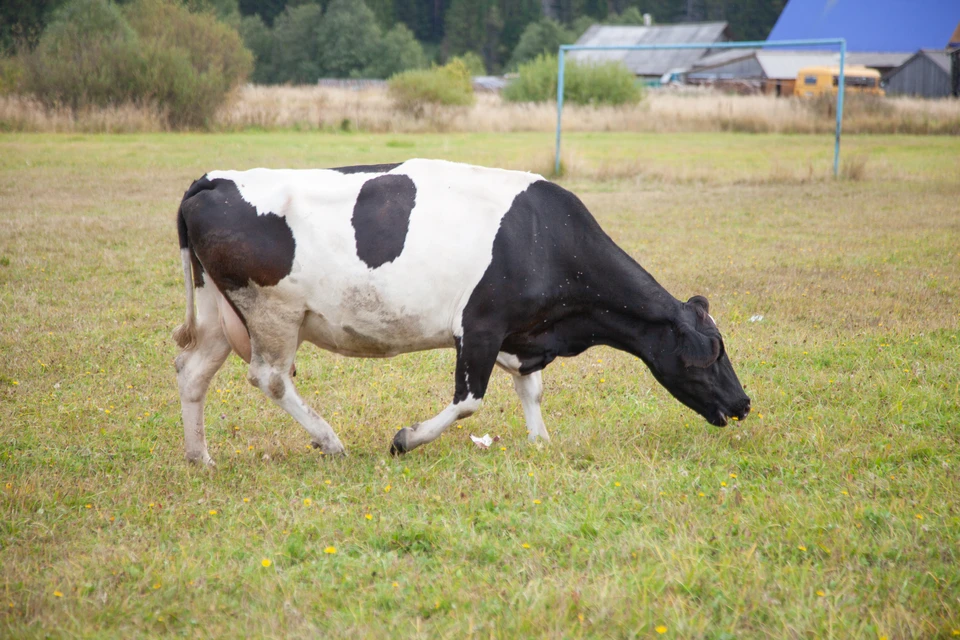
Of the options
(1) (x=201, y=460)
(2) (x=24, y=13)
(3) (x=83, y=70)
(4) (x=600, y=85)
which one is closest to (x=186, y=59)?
(3) (x=83, y=70)

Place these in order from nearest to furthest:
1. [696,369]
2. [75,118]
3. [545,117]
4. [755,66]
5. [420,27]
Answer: [696,369], [75,118], [545,117], [755,66], [420,27]

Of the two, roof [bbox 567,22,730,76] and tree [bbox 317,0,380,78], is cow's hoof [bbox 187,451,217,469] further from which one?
tree [bbox 317,0,380,78]

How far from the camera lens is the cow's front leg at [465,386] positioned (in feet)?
16.3

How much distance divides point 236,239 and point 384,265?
0.80m

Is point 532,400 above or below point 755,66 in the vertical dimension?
below

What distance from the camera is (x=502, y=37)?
8519 centimetres

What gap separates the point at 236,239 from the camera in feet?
16.1

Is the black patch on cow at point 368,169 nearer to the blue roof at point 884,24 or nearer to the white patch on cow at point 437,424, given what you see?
the white patch on cow at point 437,424

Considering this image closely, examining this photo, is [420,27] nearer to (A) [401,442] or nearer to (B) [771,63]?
(B) [771,63]

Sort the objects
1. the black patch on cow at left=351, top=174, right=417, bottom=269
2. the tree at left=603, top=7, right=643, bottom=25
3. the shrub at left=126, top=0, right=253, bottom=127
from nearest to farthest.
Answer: the black patch on cow at left=351, top=174, right=417, bottom=269
the shrub at left=126, top=0, right=253, bottom=127
the tree at left=603, top=7, right=643, bottom=25

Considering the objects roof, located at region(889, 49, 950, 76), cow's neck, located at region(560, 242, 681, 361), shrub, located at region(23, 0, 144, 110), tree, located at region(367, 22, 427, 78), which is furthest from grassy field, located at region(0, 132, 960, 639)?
tree, located at region(367, 22, 427, 78)

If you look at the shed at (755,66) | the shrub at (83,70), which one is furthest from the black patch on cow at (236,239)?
the shed at (755,66)

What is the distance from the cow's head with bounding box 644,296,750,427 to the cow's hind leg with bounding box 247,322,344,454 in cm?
191

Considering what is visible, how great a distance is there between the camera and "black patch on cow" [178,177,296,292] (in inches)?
192
